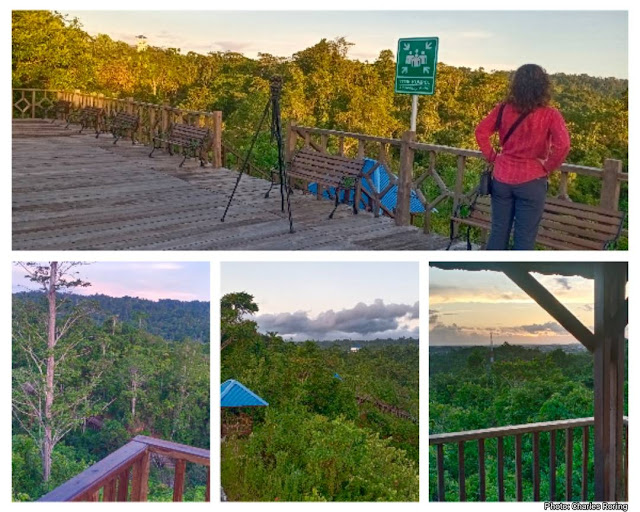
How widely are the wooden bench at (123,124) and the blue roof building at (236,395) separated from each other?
9.40m

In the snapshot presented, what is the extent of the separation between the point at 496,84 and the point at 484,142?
51.0ft

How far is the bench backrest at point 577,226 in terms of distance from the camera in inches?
191

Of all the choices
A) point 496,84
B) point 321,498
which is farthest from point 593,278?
point 496,84

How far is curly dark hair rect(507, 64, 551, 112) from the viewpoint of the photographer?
410 cm

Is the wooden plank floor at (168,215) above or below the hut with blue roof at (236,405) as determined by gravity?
above

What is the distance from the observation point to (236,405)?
356 cm

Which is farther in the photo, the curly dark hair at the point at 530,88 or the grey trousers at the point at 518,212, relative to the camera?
the grey trousers at the point at 518,212

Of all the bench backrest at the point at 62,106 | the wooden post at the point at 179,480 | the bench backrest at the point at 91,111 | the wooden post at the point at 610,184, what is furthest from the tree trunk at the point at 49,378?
the bench backrest at the point at 62,106

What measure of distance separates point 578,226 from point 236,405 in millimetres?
2579

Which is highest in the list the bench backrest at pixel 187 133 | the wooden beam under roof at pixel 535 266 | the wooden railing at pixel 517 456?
the bench backrest at pixel 187 133

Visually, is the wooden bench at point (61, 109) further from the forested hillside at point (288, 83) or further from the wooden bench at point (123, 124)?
the wooden bench at point (123, 124)

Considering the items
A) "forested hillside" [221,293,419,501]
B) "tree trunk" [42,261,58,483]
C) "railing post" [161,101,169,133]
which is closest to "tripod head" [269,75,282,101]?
"forested hillside" [221,293,419,501]

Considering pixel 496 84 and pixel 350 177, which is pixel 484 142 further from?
pixel 496 84

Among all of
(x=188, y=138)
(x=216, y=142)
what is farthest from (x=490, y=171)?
(x=188, y=138)
